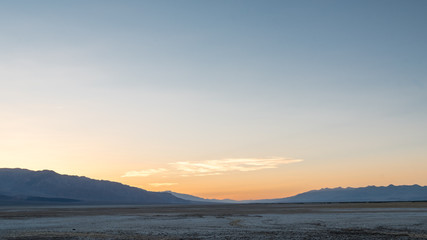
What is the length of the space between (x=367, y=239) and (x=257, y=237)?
7879mm

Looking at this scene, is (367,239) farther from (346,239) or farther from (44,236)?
(44,236)

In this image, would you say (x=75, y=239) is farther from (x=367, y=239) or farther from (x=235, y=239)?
(x=367, y=239)

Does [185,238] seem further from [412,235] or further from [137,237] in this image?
[412,235]

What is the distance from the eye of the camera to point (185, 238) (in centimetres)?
3030

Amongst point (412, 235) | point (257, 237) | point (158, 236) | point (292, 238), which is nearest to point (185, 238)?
point (158, 236)

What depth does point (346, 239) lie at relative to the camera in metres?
28.5

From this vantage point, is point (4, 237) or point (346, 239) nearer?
point (346, 239)

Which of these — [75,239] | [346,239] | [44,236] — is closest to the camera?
[346,239]

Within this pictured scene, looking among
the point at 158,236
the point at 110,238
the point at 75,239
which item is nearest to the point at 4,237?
the point at 75,239

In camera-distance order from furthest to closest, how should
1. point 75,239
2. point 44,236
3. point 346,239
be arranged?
1. point 44,236
2. point 75,239
3. point 346,239

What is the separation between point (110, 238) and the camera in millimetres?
30688

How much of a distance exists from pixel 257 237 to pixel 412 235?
39.1 ft

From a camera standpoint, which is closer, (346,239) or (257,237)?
(346,239)

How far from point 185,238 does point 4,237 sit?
14737 millimetres
